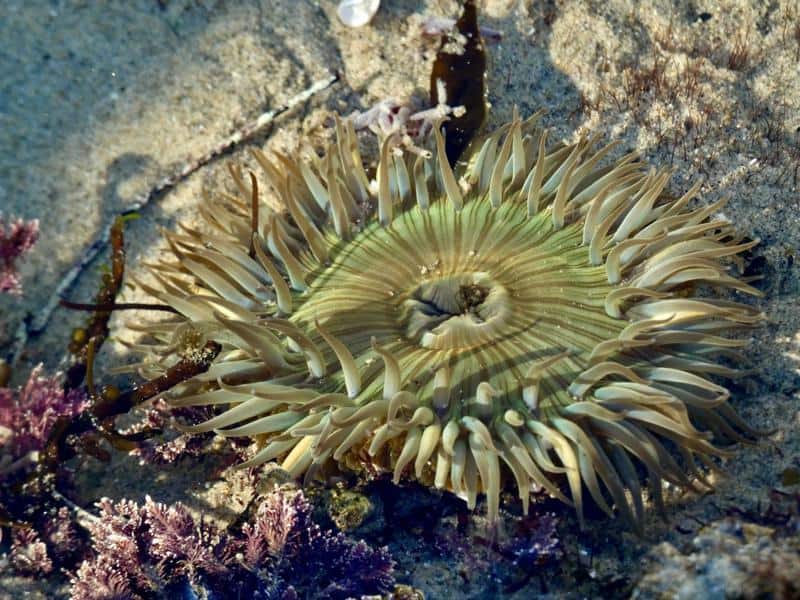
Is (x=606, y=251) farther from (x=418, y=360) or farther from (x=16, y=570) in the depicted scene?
(x=16, y=570)

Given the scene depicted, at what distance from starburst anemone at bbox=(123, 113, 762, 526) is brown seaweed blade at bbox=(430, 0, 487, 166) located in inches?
15.0

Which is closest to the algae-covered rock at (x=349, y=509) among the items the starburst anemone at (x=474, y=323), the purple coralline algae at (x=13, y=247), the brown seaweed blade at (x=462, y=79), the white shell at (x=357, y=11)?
the starburst anemone at (x=474, y=323)

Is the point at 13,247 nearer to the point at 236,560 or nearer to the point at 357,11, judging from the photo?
the point at 236,560

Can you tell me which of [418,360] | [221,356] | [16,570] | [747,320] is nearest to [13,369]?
[16,570]

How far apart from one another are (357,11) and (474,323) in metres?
3.28

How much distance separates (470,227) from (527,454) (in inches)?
66.6

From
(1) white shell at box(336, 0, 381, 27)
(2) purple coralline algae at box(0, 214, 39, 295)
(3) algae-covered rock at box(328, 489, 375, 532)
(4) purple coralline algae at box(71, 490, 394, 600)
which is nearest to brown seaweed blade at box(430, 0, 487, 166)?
(1) white shell at box(336, 0, 381, 27)

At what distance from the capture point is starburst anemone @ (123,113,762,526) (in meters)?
3.61

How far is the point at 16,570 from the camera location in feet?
13.8

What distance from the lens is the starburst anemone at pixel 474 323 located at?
3.61m

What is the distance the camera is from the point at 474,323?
410 cm

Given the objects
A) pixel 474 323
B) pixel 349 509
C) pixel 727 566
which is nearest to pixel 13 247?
pixel 349 509

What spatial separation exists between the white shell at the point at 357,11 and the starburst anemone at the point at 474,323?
1564mm

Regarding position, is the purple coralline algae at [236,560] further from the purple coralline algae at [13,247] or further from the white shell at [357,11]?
the white shell at [357,11]
